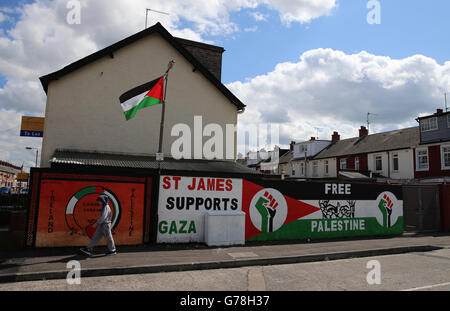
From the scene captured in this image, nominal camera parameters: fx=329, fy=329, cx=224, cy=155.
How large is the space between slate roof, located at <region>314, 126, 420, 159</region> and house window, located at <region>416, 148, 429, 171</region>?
88cm

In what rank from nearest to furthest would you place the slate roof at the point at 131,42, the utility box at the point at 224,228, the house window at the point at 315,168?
the utility box at the point at 224,228
the slate roof at the point at 131,42
the house window at the point at 315,168

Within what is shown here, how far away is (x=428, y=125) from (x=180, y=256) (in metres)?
31.0

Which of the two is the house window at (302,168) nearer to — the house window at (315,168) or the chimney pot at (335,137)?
the house window at (315,168)

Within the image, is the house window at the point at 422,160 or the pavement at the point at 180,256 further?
the house window at the point at 422,160

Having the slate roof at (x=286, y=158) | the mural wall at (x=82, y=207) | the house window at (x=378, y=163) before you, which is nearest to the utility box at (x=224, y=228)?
the mural wall at (x=82, y=207)

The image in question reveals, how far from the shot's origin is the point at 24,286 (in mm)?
6219

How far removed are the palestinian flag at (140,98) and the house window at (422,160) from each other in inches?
1131

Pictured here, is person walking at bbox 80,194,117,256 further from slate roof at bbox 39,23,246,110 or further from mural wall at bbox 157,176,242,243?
slate roof at bbox 39,23,246,110

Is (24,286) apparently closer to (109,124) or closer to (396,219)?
(109,124)

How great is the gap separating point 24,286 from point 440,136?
33.6 meters

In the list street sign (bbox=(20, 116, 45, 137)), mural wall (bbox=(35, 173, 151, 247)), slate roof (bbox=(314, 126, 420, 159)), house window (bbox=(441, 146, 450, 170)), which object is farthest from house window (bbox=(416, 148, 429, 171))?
street sign (bbox=(20, 116, 45, 137))

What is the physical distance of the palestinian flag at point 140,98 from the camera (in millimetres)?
11867

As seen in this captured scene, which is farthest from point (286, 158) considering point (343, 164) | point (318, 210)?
point (318, 210)
